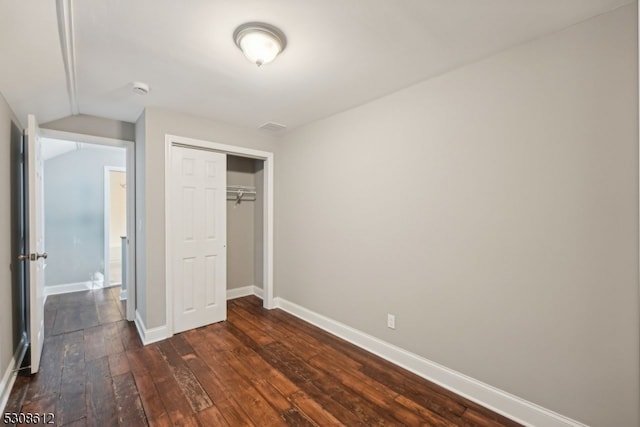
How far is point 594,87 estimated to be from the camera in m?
1.63

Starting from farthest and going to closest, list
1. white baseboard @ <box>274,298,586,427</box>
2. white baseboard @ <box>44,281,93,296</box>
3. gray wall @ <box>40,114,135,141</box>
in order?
white baseboard @ <box>44,281,93,296</box> → gray wall @ <box>40,114,135,141</box> → white baseboard @ <box>274,298,586,427</box>

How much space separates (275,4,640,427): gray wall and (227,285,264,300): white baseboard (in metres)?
2.08

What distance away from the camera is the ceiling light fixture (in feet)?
5.57

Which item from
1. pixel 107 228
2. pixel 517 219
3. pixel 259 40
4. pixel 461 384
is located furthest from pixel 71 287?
pixel 517 219

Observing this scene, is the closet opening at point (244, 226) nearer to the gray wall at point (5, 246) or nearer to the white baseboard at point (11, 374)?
the white baseboard at point (11, 374)

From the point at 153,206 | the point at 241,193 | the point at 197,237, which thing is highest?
the point at 241,193

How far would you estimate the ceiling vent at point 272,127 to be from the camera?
3573 millimetres

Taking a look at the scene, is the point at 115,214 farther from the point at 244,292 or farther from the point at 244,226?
the point at 244,292

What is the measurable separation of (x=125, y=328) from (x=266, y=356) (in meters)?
1.89

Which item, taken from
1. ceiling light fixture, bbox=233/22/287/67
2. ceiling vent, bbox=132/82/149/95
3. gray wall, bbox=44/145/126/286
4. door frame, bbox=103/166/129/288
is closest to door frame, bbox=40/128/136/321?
ceiling vent, bbox=132/82/149/95

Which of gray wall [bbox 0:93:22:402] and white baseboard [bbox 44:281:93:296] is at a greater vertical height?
gray wall [bbox 0:93:22:402]

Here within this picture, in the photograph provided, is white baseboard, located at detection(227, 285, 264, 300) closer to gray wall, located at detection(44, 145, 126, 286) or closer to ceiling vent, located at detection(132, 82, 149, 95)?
gray wall, located at detection(44, 145, 126, 286)

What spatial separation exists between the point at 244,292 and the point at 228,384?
2392 mm

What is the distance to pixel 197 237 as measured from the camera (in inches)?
134
